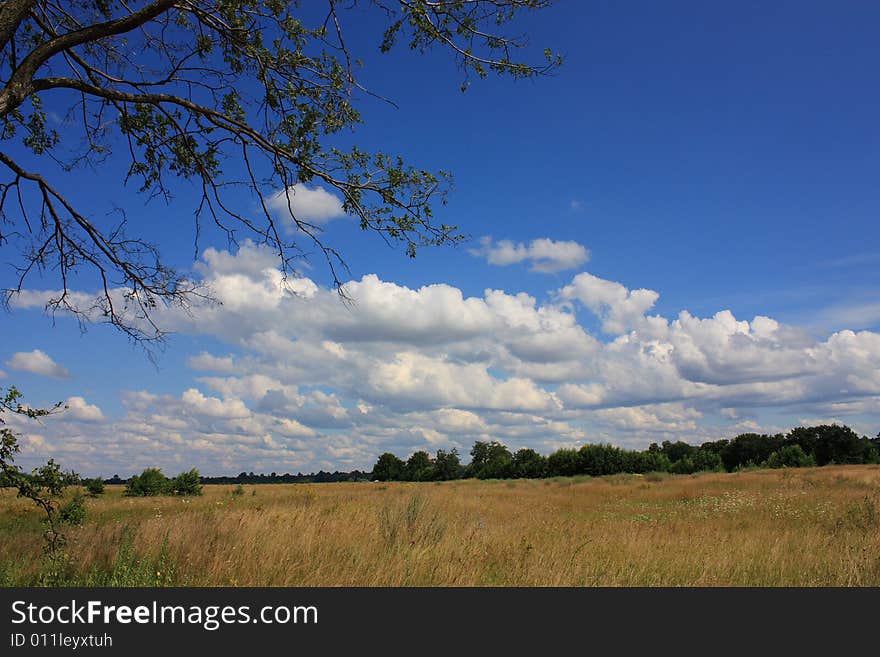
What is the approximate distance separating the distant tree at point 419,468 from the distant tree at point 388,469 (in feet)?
5.44

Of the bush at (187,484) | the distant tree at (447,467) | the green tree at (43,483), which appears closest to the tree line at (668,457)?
the distant tree at (447,467)

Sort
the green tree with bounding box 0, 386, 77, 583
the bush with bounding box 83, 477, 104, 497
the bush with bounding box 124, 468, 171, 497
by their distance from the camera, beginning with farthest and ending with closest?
the bush with bounding box 124, 468, 171, 497 → the bush with bounding box 83, 477, 104, 497 → the green tree with bounding box 0, 386, 77, 583

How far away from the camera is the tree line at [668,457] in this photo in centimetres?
7281

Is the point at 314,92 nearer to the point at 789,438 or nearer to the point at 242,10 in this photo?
the point at 242,10

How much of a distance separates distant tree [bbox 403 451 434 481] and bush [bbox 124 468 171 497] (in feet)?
212

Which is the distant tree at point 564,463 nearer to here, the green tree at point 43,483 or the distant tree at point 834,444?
the distant tree at point 834,444

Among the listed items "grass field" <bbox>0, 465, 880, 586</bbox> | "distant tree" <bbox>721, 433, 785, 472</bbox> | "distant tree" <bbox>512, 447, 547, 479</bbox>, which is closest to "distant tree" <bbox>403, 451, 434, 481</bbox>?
"distant tree" <bbox>512, 447, 547, 479</bbox>

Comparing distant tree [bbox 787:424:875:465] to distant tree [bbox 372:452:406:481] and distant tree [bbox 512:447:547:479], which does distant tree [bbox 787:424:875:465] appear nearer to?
distant tree [bbox 512:447:547:479]

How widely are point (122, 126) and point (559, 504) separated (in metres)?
23.0

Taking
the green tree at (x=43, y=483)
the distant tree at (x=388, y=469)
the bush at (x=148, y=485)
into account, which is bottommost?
the distant tree at (x=388, y=469)

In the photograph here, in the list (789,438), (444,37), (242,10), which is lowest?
(789,438)

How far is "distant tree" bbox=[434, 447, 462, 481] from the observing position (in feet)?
328
